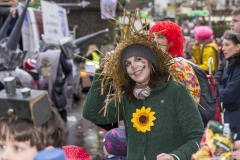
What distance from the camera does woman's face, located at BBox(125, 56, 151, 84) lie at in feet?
10.2

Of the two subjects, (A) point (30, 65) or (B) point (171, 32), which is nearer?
(B) point (171, 32)

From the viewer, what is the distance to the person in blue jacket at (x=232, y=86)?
513cm

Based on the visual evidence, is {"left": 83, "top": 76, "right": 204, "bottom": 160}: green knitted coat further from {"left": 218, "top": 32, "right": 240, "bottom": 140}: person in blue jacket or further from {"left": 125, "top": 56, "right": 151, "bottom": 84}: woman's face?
{"left": 218, "top": 32, "right": 240, "bottom": 140}: person in blue jacket

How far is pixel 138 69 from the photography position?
309 centimetres

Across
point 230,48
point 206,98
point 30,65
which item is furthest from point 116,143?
point 30,65

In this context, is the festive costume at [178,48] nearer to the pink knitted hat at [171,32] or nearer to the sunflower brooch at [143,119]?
the pink knitted hat at [171,32]

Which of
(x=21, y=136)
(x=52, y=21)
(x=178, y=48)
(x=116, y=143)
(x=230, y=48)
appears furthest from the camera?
(x=52, y=21)

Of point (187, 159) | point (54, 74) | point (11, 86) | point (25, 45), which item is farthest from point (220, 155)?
point (25, 45)

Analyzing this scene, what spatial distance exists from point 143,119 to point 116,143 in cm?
109

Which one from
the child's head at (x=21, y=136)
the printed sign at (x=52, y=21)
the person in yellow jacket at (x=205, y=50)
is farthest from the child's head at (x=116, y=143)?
the printed sign at (x=52, y=21)

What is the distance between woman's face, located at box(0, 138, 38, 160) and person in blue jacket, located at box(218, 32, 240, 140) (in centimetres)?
338

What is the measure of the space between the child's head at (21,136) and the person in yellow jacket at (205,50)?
5579mm

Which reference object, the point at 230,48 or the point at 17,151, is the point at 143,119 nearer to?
the point at 17,151

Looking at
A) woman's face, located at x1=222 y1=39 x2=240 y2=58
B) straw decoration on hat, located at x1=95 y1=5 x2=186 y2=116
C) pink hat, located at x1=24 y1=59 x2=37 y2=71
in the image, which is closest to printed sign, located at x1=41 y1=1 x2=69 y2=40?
pink hat, located at x1=24 y1=59 x2=37 y2=71
